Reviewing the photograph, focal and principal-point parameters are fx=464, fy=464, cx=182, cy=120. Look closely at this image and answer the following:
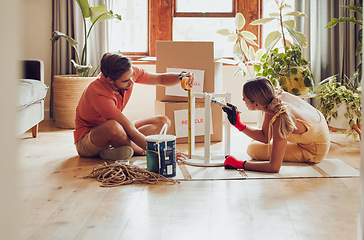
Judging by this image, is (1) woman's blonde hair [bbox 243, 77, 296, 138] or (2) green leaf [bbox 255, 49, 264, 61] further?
(2) green leaf [bbox 255, 49, 264, 61]

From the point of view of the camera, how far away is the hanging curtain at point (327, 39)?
4.29 m

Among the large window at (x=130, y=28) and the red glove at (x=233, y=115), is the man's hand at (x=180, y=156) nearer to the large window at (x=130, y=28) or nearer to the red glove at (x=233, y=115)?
the red glove at (x=233, y=115)

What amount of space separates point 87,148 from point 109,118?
0.25 meters

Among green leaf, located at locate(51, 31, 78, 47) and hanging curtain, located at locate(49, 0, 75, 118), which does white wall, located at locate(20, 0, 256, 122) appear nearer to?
hanging curtain, located at locate(49, 0, 75, 118)

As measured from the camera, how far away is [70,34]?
462 cm

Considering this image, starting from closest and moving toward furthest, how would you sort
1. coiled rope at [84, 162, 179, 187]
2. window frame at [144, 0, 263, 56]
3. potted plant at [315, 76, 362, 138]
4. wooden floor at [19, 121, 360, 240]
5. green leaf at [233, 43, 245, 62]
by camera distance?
wooden floor at [19, 121, 360, 240] < coiled rope at [84, 162, 179, 187] < potted plant at [315, 76, 362, 138] < green leaf at [233, 43, 245, 62] < window frame at [144, 0, 263, 56]

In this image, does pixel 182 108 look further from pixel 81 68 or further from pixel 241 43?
pixel 81 68

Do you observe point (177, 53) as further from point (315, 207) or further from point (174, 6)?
point (315, 207)

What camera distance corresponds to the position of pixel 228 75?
185 inches

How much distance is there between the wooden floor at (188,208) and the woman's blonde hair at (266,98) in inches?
12.1

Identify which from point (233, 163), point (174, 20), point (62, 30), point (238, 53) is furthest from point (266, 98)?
point (62, 30)

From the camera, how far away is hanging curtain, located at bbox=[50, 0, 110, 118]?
15.1 ft

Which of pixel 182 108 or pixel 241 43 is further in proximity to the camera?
pixel 241 43

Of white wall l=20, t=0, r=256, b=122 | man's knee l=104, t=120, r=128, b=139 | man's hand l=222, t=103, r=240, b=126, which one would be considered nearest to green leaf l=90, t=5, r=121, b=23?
white wall l=20, t=0, r=256, b=122
